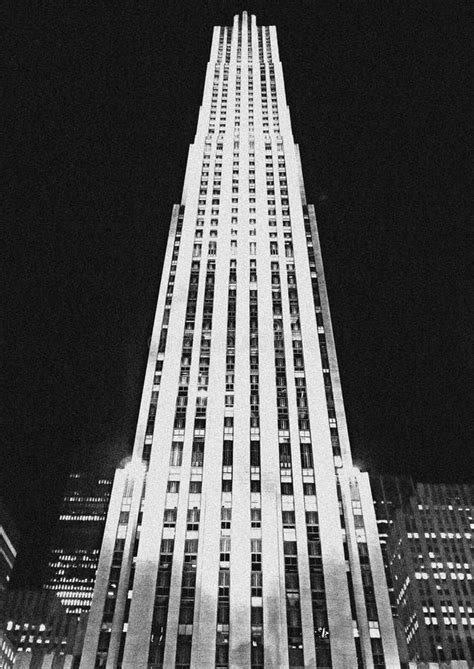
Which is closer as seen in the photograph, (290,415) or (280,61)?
(290,415)

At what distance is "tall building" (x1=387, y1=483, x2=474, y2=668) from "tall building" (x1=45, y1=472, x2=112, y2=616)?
74.6m

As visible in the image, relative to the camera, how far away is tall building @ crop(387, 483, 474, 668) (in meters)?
112

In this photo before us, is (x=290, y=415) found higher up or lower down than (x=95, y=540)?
lower down

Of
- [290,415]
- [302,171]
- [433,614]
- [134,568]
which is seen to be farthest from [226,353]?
[433,614]

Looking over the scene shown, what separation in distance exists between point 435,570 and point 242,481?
78.0m

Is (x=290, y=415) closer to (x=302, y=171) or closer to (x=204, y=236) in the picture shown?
(x=204, y=236)

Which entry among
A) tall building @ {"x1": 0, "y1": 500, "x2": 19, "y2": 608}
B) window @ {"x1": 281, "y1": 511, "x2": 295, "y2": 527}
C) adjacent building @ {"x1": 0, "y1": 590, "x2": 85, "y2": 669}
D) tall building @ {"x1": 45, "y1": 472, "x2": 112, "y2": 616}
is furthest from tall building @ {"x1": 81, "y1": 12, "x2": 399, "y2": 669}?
tall building @ {"x1": 45, "y1": 472, "x2": 112, "y2": 616}

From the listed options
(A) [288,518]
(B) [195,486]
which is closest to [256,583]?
(A) [288,518]

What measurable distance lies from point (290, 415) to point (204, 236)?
34.5 meters

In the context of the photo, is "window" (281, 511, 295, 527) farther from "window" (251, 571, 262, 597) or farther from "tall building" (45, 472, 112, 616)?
"tall building" (45, 472, 112, 616)

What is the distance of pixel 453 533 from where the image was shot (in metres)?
129

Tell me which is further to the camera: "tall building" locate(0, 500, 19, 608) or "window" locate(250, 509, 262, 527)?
"tall building" locate(0, 500, 19, 608)

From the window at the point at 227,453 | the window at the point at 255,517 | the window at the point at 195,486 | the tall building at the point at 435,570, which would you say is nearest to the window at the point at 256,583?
the window at the point at 255,517

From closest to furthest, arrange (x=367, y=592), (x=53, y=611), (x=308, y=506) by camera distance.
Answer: (x=367, y=592) → (x=308, y=506) → (x=53, y=611)
